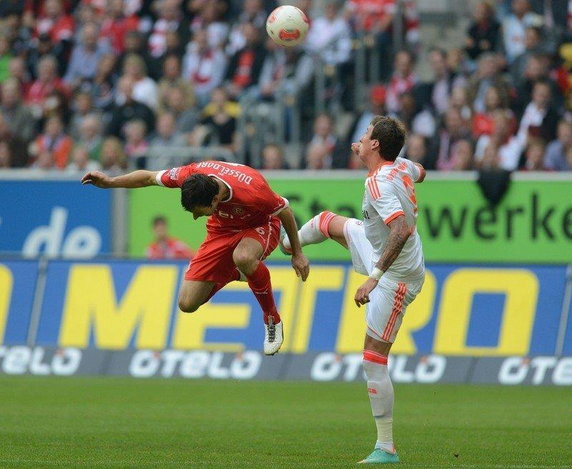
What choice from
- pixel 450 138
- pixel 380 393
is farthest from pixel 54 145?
pixel 380 393

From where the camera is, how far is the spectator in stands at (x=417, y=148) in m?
19.5

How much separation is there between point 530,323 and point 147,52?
31.2 ft

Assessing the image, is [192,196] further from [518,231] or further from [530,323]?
[518,231]

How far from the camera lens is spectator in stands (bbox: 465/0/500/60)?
2145 cm

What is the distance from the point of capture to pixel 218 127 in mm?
21656

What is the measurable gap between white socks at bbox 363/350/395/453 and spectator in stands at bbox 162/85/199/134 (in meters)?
12.0

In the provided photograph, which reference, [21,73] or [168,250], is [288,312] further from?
[21,73]

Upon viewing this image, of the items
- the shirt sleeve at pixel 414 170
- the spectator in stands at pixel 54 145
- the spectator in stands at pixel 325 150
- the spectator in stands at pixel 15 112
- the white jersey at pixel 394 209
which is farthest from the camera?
the spectator in stands at pixel 15 112

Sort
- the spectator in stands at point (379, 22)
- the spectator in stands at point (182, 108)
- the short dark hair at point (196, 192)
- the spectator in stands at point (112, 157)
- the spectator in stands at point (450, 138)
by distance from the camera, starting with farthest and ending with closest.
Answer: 1. the spectator in stands at point (182, 108)
2. the spectator in stands at point (379, 22)
3. the spectator in stands at point (112, 157)
4. the spectator in stands at point (450, 138)
5. the short dark hair at point (196, 192)

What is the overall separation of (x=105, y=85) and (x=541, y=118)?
Result: 7.58m

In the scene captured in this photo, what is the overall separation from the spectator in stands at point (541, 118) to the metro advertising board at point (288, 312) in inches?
121

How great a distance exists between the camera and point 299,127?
72.5 feet

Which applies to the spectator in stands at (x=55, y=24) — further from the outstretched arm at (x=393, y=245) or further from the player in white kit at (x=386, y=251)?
the outstretched arm at (x=393, y=245)

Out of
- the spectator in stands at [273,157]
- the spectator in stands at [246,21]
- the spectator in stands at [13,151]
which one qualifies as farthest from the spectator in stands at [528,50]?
the spectator in stands at [13,151]
